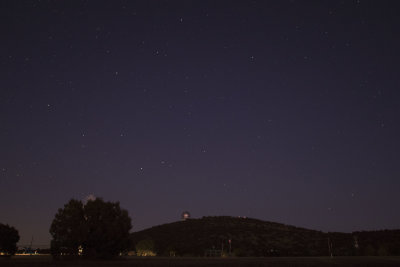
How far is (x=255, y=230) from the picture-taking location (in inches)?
4619

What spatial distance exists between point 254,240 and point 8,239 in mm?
67380

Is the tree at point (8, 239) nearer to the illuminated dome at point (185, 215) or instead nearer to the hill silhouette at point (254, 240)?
the hill silhouette at point (254, 240)

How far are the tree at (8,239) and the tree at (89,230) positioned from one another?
30.8 ft

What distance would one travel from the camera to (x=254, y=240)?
10019cm

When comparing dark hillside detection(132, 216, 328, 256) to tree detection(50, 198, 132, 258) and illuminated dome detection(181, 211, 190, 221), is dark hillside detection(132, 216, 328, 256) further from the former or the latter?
tree detection(50, 198, 132, 258)

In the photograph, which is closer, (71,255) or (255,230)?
(71,255)

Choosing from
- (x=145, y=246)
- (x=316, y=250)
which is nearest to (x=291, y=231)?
(x=316, y=250)

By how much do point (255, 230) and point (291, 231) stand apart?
11.6 m

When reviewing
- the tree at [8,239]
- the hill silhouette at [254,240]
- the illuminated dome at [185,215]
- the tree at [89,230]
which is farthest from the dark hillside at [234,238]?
the tree at [8,239]

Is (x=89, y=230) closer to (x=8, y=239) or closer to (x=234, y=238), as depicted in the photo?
(x=8, y=239)

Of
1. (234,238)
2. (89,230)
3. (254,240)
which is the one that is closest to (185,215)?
(234,238)

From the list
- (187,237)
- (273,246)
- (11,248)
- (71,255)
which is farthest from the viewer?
(187,237)

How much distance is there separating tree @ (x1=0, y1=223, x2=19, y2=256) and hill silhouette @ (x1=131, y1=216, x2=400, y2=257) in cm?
2651

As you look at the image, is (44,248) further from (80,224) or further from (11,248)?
(80,224)
